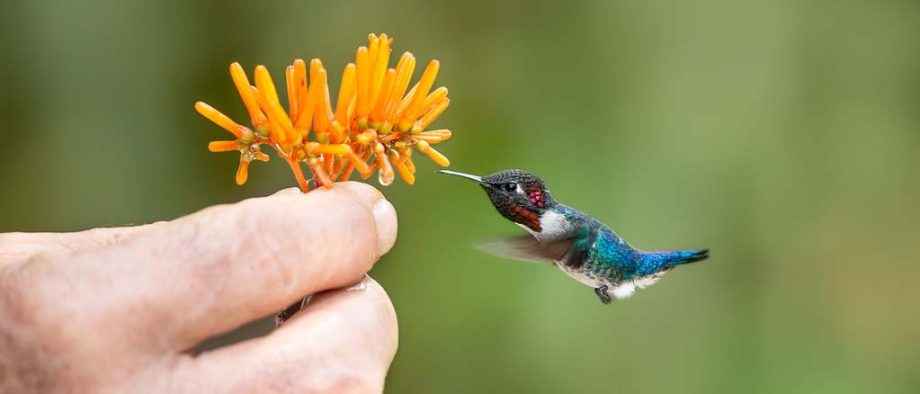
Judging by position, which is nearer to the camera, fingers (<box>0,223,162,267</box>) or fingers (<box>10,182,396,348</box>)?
fingers (<box>10,182,396,348</box>)

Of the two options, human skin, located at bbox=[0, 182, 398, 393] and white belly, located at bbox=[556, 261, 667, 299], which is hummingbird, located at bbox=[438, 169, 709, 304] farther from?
human skin, located at bbox=[0, 182, 398, 393]

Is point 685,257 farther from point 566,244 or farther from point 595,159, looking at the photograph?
point 595,159

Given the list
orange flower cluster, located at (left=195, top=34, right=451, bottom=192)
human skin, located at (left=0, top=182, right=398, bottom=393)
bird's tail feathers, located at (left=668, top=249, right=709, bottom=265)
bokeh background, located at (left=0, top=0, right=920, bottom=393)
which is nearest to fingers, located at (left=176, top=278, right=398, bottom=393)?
human skin, located at (left=0, top=182, right=398, bottom=393)

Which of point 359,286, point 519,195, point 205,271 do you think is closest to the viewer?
point 205,271

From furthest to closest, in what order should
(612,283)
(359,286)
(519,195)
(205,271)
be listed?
(612,283) < (519,195) < (359,286) < (205,271)

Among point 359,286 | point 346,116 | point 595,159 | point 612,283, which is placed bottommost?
point 595,159

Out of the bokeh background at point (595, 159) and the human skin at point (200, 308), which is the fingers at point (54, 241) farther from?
the bokeh background at point (595, 159)

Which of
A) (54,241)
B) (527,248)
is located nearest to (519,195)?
(527,248)
